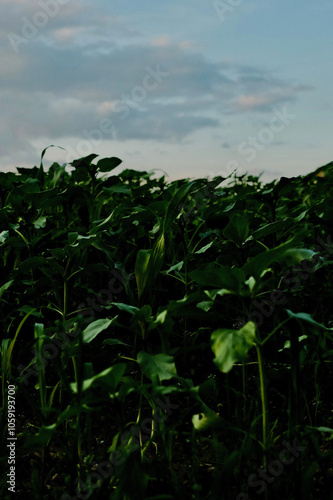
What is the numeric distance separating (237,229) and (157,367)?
0.61 meters

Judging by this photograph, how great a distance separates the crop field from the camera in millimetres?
1461

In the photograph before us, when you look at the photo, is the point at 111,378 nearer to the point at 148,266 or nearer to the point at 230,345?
the point at 230,345

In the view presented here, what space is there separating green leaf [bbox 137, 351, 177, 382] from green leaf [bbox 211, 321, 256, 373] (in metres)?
0.25

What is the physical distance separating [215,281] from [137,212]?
1053mm

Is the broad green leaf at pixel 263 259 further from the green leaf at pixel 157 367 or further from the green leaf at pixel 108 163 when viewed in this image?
the green leaf at pixel 108 163

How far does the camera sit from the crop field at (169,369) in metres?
1.46

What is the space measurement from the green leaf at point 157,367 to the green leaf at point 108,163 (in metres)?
1.50

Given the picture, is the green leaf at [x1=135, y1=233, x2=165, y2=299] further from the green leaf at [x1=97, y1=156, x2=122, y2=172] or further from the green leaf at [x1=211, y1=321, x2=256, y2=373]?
the green leaf at [x1=97, y1=156, x2=122, y2=172]

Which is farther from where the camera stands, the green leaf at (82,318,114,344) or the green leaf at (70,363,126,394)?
the green leaf at (82,318,114,344)

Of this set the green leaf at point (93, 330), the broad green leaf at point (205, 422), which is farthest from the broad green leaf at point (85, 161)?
the broad green leaf at point (205, 422)

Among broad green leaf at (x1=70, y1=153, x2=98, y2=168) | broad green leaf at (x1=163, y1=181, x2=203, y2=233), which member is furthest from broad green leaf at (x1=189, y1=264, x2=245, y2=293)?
A: broad green leaf at (x1=70, y1=153, x2=98, y2=168)

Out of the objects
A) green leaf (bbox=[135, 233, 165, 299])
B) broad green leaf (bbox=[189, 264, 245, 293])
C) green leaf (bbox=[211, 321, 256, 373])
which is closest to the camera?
green leaf (bbox=[211, 321, 256, 373])

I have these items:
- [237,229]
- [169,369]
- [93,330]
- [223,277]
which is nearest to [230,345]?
[223,277]

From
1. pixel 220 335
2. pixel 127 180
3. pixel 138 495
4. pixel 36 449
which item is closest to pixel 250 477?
pixel 138 495
